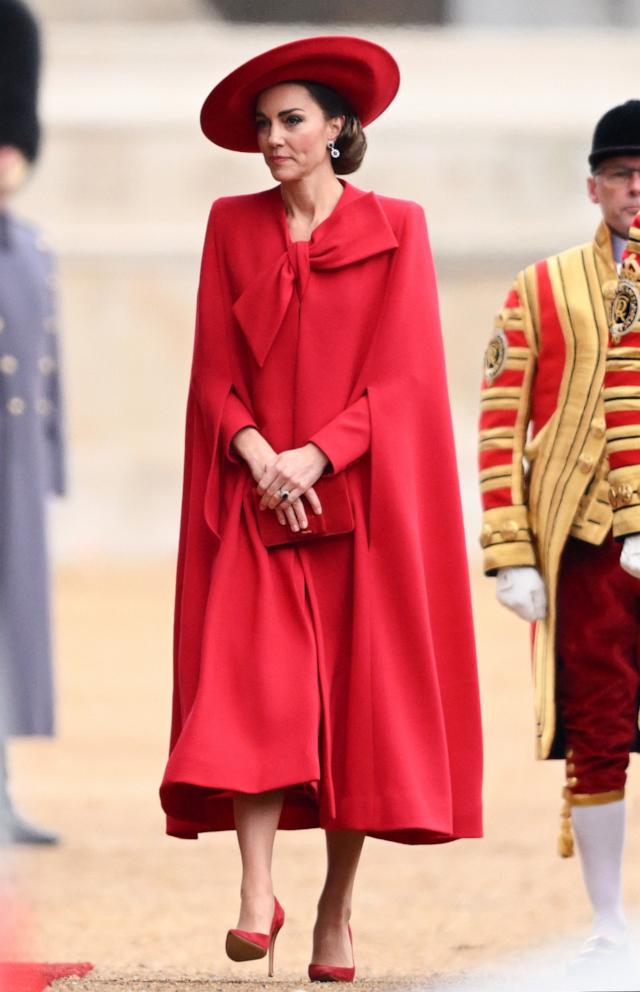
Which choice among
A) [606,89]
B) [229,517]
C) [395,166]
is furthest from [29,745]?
[606,89]

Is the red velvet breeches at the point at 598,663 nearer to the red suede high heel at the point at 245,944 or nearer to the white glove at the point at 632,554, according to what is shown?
the white glove at the point at 632,554

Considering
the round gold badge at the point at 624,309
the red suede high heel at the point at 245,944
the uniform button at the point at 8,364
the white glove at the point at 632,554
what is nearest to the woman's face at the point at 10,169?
the uniform button at the point at 8,364

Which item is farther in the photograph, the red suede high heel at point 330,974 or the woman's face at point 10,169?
the woman's face at point 10,169

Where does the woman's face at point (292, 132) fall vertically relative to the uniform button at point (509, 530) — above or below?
above

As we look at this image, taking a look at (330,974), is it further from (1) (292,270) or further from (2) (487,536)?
(1) (292,270)

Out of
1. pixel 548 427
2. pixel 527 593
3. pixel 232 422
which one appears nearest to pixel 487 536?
pixel 527 593

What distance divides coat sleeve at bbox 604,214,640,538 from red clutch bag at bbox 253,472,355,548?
0.55 meters

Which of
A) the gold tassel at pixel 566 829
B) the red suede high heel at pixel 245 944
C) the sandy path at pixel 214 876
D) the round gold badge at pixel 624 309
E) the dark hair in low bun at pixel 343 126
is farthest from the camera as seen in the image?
the sandy path at pixel 214 876

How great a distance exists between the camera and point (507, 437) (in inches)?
231

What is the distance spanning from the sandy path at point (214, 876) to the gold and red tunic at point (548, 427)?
3.14ft

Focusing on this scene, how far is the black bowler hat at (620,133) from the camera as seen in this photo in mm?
5816

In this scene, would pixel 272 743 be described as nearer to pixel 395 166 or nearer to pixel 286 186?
pixel 286 186

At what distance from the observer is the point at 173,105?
20.2 meters

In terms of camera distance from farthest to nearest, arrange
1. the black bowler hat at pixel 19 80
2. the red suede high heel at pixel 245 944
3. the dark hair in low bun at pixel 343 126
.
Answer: the black bowler hat at pixel 19 80, the dark hair in low bun at pixel 343 126, the red suede high heel at pixel 245 944
